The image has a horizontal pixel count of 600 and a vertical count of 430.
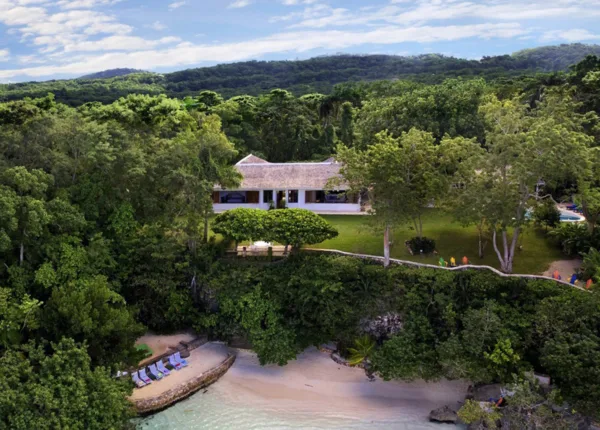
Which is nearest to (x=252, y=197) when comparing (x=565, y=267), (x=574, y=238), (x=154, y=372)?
(x=154, y=372)

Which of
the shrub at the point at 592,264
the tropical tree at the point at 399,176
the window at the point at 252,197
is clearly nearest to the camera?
the shrub at the point at 592,264

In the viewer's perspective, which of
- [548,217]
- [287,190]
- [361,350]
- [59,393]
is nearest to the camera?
[59,393]

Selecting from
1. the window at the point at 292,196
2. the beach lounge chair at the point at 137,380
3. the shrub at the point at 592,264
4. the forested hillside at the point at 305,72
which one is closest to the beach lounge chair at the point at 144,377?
the beach lounge chair at the point at 137,380

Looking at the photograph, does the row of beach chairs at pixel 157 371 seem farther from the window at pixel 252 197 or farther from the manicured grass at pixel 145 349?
the window at pixel 252 197

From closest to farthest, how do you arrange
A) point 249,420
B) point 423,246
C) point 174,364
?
1. point 249,420
2. point 174,364
3. point 423,246

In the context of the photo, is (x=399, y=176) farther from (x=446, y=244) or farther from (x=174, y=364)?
(x=174, y=364)

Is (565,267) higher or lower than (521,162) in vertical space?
lower

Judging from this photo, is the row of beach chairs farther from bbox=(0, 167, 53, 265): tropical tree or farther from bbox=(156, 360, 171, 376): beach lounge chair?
bbox=(0, 167, 53, 265): tropical tree
